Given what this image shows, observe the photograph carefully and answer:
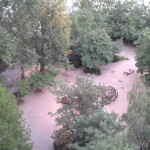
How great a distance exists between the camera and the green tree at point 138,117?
450 inches

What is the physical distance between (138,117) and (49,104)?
9.87 m

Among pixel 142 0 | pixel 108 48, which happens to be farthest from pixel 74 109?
pixel 142 0

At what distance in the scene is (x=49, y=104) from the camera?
19875 millimetres

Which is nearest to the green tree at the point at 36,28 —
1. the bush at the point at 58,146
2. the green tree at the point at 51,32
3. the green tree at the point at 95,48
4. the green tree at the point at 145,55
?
the green tree at the point at 51,32

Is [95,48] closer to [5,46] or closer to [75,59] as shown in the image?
[75,59]

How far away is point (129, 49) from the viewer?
102 feet

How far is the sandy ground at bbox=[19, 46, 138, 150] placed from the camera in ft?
54.9

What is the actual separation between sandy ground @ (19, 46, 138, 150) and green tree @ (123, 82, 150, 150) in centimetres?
511

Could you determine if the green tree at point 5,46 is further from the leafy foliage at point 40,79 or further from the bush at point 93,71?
the bush at point 93,71

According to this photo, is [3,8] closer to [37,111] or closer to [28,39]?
[28,39]

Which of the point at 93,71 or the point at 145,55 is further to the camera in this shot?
the point at 93,71

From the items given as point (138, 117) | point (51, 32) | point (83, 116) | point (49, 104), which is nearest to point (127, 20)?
point (51, 32)

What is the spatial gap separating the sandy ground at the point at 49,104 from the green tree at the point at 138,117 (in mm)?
5110

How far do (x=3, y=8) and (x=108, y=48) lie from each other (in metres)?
11.6
